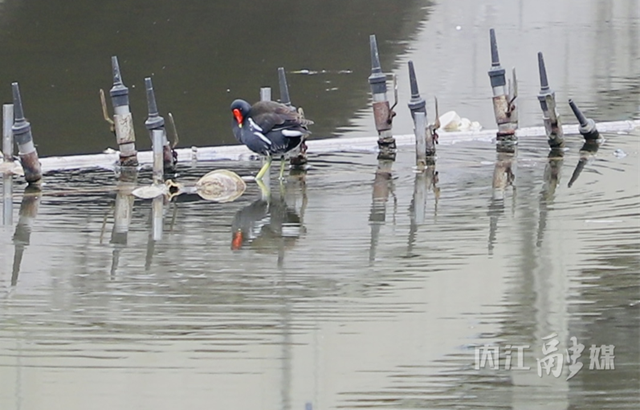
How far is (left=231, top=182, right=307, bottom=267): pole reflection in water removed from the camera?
9902mm

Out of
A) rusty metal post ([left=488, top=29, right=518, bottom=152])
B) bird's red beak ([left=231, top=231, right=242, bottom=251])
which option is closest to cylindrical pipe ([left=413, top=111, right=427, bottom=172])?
rusty metal post ([left=488, top=29, right=518, bottom=152])

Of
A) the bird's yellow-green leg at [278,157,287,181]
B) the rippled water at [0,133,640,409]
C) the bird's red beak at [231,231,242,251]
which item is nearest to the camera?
the rippled water at [0,133,640,409]

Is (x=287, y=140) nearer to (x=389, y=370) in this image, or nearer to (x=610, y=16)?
(x=389, y=370)

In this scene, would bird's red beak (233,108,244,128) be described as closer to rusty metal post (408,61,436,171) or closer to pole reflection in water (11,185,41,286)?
rusty metal post (408,61,436,171)

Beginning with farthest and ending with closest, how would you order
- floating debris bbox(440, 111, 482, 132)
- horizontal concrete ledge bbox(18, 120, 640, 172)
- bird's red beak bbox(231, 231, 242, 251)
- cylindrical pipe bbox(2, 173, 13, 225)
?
floating debris bbox(440, 111, 482, 132)
horizontal concrete ledge bbox(18, 120, 640, 172)
cylindrical pipe bbox(2, 173, 13, 225)
bird's red beak bbox(231, 231, 242, 251)

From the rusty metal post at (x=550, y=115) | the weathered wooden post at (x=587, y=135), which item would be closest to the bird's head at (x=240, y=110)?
the rusty metal post at (x=550, y=115)

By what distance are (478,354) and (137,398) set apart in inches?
75.1

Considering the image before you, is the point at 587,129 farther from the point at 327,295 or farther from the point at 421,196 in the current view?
the point at 327,295

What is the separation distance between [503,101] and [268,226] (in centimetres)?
432

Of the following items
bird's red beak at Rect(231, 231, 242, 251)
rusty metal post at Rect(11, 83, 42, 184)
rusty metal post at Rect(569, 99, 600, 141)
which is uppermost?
rusty metal post at Rect(11, 83, 42, 184)

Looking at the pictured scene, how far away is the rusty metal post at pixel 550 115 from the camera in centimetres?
1377

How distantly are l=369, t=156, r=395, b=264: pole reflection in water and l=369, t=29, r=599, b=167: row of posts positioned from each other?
1.13 feet

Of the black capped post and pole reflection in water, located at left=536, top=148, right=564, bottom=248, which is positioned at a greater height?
the black capped post

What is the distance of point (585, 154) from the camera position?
13.7m
